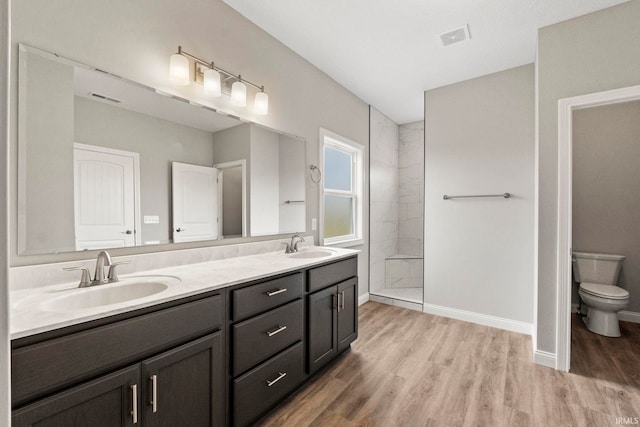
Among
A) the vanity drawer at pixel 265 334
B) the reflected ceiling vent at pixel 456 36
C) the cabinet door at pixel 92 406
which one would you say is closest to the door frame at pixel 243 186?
the vanity drawer at pixel 265 334

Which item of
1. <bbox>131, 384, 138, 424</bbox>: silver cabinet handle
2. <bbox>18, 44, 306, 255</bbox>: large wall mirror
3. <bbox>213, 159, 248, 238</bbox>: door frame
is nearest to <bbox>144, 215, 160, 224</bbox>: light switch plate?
<bbox>18, 44, 306, 255</bbox>: large wall mirror

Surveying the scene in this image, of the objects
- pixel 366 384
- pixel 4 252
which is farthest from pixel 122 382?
pixel 366 384

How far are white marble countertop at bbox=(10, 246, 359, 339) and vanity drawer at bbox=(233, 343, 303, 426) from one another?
502 mm

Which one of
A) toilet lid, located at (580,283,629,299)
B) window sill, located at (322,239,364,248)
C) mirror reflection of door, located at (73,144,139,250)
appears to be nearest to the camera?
mirror reflection of door, located at (73,144,139,250)

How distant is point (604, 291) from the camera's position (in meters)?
2.63

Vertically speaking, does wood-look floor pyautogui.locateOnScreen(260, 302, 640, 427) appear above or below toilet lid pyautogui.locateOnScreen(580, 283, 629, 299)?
Result: below

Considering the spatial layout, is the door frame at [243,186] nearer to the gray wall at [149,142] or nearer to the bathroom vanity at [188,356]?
the gray wall at [149,142]

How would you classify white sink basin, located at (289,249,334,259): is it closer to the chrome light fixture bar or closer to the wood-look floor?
the wood-look floor

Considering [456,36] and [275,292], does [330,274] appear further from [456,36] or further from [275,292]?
[456,36]

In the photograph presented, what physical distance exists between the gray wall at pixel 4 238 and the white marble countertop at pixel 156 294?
39 cm

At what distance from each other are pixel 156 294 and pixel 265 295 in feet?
1.83

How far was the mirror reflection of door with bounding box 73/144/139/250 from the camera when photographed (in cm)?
133

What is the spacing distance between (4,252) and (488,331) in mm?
3462

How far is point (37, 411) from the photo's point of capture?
0.81 meters
